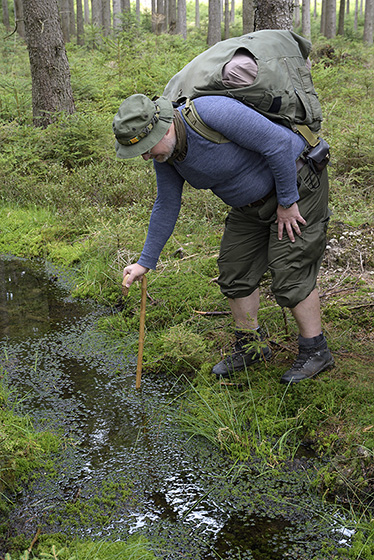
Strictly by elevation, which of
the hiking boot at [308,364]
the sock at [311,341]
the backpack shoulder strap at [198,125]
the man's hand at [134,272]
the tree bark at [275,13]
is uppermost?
the tree bark at [275,13]

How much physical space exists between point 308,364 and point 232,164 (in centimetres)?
142

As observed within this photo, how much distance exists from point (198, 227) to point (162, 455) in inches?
139

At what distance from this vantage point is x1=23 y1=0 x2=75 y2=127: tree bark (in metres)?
8.78

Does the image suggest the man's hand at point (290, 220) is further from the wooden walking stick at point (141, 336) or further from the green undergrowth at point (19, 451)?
the green undergrowth at point (19, 451)

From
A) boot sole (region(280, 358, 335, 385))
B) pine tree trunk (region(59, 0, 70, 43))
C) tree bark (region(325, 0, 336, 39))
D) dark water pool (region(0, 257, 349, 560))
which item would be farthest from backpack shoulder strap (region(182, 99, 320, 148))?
tree bark (region(325, 0, 336, 39))

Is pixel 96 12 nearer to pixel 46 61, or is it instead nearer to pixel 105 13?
pixel 105 13

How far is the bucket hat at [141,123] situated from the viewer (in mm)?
2539

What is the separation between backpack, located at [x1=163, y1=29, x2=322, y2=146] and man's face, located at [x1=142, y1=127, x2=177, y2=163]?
5.9 inches

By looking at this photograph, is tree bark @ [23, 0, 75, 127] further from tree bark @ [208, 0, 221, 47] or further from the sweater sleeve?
tree bark @ [208, 0, 221, 47]

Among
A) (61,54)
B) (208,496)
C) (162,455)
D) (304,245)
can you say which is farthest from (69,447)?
(61,54)

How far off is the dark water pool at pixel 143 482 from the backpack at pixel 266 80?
73.4 inches

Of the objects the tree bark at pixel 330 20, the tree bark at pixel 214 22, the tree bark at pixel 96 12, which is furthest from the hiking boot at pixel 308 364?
the tree bark at pixel 96 12

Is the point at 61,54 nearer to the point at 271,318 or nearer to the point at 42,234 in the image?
the point at 42,234

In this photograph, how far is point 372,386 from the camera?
3.19 m
